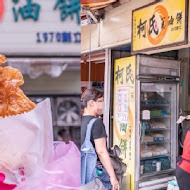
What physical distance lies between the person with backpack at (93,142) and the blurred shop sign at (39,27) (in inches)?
62.1

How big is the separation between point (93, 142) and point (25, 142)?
4.90 feet

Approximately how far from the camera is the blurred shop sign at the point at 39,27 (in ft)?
3.65

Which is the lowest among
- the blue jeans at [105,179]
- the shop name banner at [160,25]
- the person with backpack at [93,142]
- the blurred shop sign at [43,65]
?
the blue jeans at [105,179]

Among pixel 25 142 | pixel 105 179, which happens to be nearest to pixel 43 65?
pixel 25 142

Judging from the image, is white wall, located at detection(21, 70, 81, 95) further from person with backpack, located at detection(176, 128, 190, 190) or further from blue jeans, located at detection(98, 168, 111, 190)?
person with backpack, located at detection(176, 128, 190, 190)

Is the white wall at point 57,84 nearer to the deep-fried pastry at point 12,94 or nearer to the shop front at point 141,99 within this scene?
the deep-fried pastry at point 12,94

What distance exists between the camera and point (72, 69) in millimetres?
1135

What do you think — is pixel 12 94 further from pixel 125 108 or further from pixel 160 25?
pixel 125 108

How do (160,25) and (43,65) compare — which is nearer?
(43,65)

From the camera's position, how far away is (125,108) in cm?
481

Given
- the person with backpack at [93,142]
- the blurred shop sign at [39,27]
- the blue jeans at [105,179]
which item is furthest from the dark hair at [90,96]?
the blurred shop sign at [39,27]

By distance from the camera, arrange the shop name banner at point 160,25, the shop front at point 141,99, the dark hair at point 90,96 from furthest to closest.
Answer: the shop front at point 141,99 < the shop name banner at point 160,25 < the dark hair at point 90,96

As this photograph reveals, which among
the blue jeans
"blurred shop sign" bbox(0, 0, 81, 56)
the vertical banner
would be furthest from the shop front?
"blurred shop sign" bbox(0, 0, 81, 56)

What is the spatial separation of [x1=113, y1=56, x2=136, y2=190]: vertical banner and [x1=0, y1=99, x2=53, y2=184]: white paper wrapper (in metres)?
3.41
